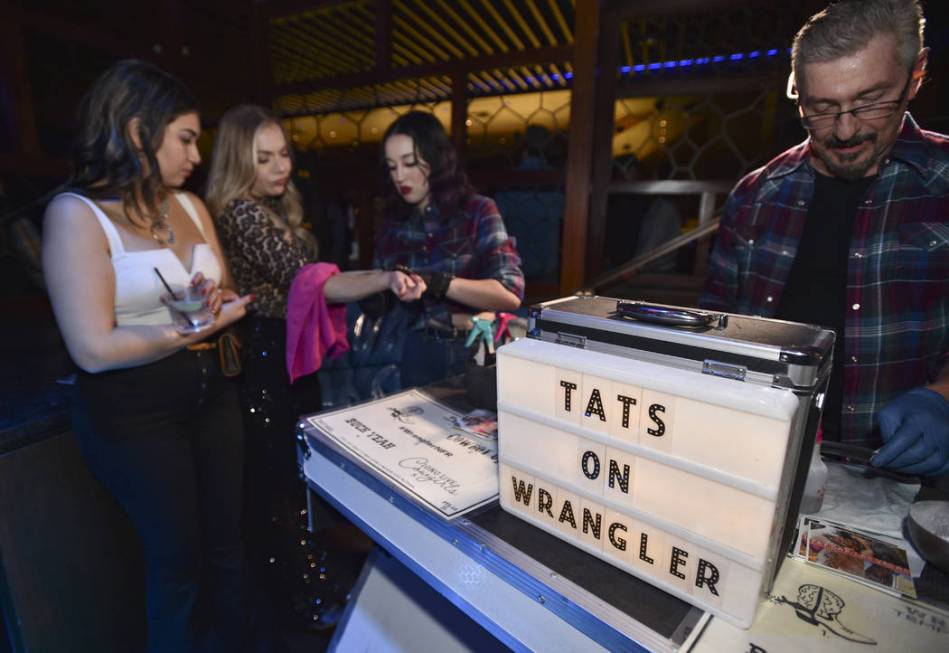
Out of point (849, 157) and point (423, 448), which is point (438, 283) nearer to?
point (423, 448)

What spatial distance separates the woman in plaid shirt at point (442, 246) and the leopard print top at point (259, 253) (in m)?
0.47

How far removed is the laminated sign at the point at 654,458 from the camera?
1.80 ft

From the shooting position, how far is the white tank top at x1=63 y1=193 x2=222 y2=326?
132cm

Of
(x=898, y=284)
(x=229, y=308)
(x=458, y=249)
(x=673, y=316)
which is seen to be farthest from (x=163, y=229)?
(x=898, y=284)

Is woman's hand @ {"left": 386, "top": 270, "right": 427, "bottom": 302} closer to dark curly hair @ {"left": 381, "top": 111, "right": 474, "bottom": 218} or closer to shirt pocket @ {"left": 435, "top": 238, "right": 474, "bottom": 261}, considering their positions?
shirt pocket @ {"left": 435, "top": 238, "right": 474, "bottom": 261}

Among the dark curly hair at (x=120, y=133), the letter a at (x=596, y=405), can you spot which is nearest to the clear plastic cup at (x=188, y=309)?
the dark curly hair at (x=120, y=133)

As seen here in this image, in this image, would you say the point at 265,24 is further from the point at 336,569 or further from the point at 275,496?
the point at 336,569

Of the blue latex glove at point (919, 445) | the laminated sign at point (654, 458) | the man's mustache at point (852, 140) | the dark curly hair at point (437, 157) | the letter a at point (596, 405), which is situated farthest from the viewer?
the dark curly hair at point (437, 157)

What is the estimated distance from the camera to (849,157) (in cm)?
127

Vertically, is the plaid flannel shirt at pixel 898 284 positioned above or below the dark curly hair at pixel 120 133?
below

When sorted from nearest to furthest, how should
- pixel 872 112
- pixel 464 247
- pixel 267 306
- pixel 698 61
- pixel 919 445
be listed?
pixel 919 445
pixel 872 112
pixel 267 306
pixel 464 247
pixel 698 61

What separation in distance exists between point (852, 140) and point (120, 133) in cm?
201

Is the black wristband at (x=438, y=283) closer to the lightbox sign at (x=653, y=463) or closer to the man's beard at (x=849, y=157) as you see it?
the lightbox sign at (x=653, y=463)

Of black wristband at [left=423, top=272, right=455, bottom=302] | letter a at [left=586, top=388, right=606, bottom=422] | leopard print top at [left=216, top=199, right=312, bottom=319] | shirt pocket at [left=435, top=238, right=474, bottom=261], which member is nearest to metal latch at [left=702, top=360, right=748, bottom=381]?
letter a at [left=586, top=388, right=606, bottom=422]
